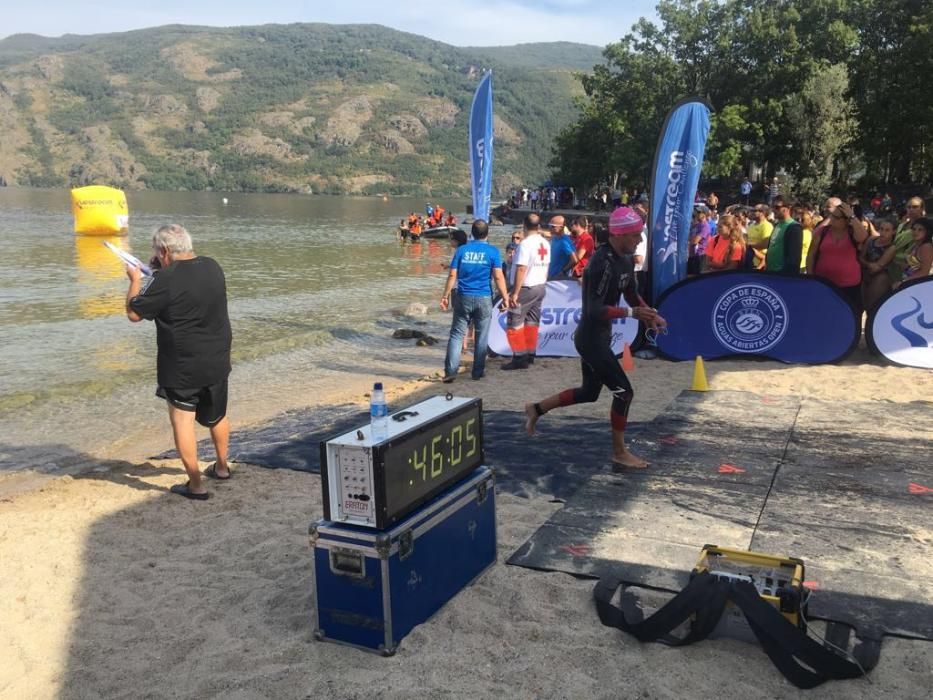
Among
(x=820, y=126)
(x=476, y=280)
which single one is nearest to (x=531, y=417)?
(x=476, y=280)

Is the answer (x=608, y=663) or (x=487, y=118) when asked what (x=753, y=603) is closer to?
(x=608, y=663)

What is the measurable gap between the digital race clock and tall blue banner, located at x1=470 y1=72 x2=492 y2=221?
9.60m

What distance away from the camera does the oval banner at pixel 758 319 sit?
361 inches

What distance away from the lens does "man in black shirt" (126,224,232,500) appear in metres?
5.13

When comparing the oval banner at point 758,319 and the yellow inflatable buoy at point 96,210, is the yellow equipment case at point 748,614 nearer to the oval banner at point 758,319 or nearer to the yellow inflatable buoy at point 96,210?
the oval banner at point 758,319

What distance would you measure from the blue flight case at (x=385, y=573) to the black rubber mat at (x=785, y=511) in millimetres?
716

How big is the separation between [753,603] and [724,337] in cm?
682

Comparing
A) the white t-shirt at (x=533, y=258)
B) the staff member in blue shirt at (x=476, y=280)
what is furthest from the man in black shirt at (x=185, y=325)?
the white t-shirt at (x=533, y=258)

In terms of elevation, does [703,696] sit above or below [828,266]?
below

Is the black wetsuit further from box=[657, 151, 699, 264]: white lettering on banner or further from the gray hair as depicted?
box=[657, 151, 699, 264]: white lettering on banner

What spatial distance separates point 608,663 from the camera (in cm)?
324

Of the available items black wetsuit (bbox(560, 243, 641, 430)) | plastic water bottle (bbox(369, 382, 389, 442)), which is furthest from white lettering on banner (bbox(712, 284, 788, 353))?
plastic water bottle (bbox(369, 382, 389, 442))

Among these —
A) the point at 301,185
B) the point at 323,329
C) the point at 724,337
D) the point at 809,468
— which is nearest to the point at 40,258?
the point at 323,329

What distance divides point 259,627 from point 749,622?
2214mm
